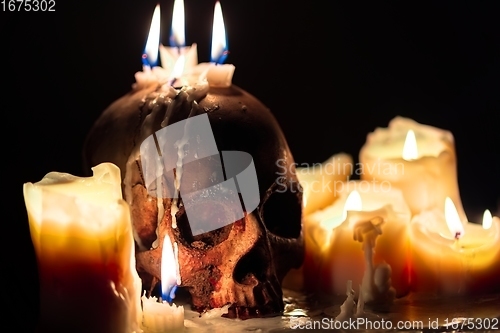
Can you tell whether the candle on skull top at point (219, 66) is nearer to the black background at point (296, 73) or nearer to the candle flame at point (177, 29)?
the candle flame at point (177, 29)

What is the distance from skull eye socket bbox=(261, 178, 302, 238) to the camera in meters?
1.87

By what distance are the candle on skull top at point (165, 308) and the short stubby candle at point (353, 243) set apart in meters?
0.44

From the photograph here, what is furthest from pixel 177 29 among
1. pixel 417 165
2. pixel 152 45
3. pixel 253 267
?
pixel 417 165

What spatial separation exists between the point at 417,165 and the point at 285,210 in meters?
0.37

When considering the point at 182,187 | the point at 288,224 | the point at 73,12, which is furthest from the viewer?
the point at 73,12

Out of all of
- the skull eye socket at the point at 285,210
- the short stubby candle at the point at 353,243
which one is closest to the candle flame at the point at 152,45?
the skull eye socket at the point at 285,210

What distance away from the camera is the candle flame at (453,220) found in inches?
76.8

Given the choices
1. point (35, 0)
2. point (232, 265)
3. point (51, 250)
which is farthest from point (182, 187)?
point (35, 0)

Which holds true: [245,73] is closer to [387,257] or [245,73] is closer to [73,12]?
[73,12]

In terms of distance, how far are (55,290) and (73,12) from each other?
34.4 inches

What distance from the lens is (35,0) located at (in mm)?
2100

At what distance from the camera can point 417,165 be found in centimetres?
209

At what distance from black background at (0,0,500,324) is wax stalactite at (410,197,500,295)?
2.32ft

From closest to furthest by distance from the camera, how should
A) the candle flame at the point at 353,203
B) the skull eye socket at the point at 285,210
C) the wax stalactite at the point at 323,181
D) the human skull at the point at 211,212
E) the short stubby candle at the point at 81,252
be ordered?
the short stubby candle at the point at 81,252, the human skull at the point at 211,212, the skull eye socket at the point at 285,210, the candle flame at the point at 353,203, the wax stalactite at the point at 323,181
